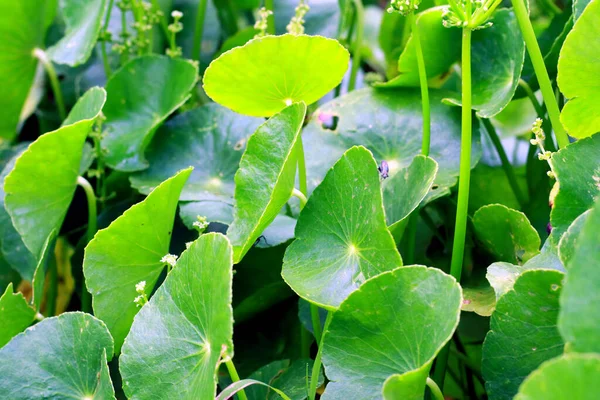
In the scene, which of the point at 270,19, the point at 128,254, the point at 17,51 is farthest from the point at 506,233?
the point at 17,51

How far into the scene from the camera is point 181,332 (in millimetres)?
523

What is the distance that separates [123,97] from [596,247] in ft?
2.41

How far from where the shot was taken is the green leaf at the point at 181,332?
19.3 inches


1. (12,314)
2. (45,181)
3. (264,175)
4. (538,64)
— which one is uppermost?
(538,64)

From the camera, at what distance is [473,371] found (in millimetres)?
722

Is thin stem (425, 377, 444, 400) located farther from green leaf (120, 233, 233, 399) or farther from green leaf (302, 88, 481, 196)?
green leaf (302, 88, 481, 196)

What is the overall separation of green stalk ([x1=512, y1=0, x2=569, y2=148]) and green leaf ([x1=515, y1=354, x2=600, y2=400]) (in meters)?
0.30

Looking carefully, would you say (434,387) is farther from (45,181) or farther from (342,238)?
(45,181)

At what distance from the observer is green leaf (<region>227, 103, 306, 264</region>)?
1.80ft

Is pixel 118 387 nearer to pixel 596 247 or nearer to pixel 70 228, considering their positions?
pixel 70 228

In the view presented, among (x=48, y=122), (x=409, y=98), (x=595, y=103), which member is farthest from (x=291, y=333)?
(x=48, y=122)

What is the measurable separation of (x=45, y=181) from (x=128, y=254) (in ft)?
0.55

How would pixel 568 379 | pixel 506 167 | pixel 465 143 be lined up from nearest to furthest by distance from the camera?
pixel 568 379 → pixel 465 143 → pixel 506 167

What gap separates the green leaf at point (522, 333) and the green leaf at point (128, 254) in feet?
1.01
